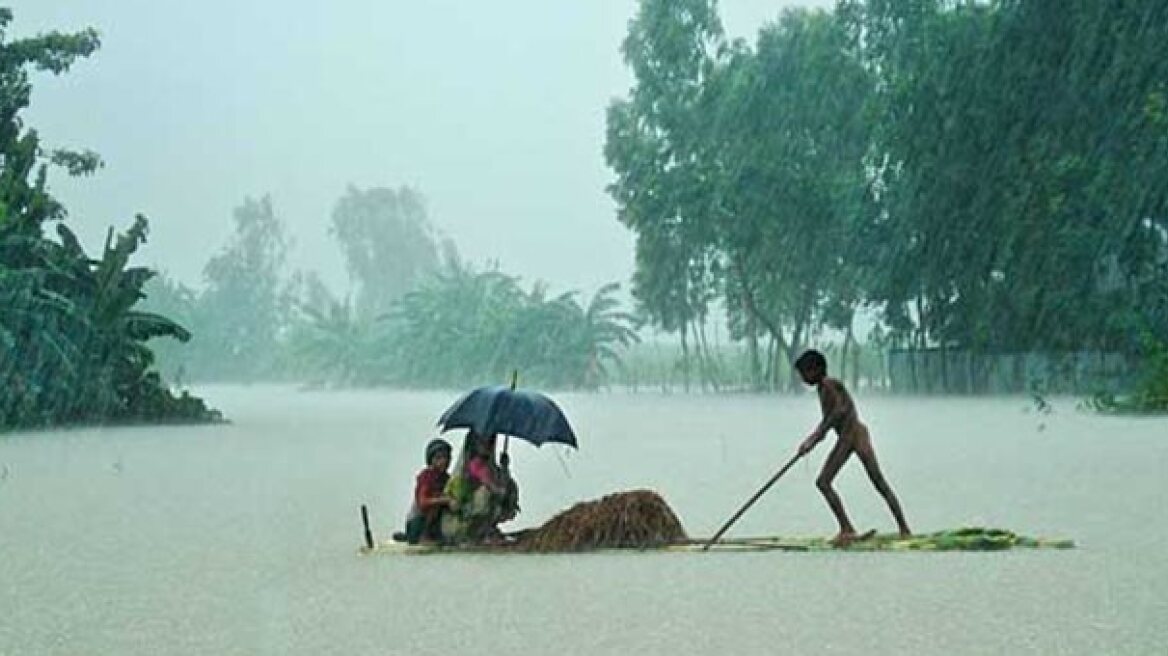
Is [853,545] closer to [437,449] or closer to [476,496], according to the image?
[476,496]

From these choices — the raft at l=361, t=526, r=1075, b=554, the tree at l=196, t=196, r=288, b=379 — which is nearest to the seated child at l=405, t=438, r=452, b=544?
the raft at l=361, t=526, r=1075, b=554

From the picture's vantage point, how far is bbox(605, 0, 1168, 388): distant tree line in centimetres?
3772

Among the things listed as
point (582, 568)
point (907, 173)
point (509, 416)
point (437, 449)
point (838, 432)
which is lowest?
point (582, 568)

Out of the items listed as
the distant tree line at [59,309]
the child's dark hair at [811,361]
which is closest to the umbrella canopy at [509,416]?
the child's dark hair at [811,361]

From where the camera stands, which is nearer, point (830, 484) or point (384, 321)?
point (830, 484)

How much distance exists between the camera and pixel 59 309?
32000 mm

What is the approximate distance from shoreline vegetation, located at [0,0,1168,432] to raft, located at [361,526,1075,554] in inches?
789

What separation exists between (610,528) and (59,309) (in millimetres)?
22796

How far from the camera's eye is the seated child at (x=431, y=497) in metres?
11.4

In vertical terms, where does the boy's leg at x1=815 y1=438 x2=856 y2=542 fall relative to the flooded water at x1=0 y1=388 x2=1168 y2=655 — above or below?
above

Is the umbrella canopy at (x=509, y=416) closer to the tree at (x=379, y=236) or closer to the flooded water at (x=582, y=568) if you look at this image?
the flooded water at (x=582, y=568)

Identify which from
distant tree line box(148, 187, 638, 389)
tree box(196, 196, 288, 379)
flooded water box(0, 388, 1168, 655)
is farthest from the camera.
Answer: tree box(196, 196, 288, 379)

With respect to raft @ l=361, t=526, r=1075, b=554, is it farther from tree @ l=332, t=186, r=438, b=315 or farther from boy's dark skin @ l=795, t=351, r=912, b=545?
tree @ l=332, t=186, r=438, b=315

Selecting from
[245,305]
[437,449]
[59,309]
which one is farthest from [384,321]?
[437,449]
